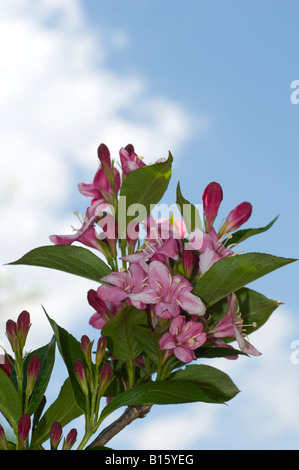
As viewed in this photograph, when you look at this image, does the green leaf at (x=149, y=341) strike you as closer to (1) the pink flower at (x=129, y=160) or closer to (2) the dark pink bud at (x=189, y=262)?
(2) the dark pink bud at (x=189, y=262)

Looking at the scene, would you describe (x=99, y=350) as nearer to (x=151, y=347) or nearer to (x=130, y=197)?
(x=151, y=347)

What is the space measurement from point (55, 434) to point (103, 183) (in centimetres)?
59

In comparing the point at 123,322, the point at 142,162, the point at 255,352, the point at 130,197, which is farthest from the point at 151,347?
the point at 142,162

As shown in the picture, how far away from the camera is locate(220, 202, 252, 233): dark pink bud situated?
154cm

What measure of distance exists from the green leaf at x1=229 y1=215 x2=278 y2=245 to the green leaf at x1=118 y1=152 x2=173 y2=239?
21 centimetres

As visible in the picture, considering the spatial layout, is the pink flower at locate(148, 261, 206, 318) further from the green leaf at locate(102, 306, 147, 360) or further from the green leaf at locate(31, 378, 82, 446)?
the green leaf at locate(31, 378, 82, 446)

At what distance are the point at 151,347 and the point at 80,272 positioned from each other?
0.23m

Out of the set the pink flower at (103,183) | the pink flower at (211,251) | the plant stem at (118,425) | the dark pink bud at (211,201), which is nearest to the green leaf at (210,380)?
the plant stem at (118,425)

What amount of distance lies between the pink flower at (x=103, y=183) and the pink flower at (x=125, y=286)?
23 cm

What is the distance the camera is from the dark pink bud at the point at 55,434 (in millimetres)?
1354

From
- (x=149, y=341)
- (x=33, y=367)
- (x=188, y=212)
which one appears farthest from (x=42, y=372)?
(x=188, y=212)

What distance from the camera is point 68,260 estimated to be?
1.45 meters

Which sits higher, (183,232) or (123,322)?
(183,232)
